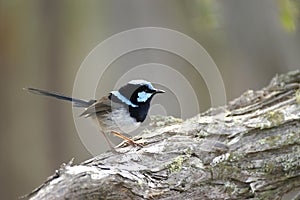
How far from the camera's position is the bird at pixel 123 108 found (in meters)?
3.01

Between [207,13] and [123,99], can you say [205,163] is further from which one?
[207,13]

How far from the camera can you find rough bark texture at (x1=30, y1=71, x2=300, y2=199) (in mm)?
2139

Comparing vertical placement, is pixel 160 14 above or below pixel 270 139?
above

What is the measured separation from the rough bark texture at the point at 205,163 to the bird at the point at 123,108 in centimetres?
12

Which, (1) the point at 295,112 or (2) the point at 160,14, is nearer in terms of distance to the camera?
(1) the point at 295,112

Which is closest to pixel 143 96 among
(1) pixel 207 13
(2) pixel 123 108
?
(2) pixel 123 108

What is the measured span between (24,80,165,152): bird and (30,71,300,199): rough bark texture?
116 mm

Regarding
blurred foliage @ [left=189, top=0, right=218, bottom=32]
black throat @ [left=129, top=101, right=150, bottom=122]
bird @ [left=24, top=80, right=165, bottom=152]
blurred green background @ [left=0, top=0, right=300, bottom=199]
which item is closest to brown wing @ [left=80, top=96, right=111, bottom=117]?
bird @ [left=24, top=80, right=165, bottom=152]

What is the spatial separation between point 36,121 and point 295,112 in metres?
2.84

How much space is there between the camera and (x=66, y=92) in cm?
519

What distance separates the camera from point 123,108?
Result: 9.94ft

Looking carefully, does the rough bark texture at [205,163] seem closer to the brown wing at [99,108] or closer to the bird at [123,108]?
the bird at [123,108]

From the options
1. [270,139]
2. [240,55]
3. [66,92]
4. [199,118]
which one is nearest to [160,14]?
[240,55]

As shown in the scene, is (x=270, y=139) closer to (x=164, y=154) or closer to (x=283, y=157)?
(x=283, y=157)
